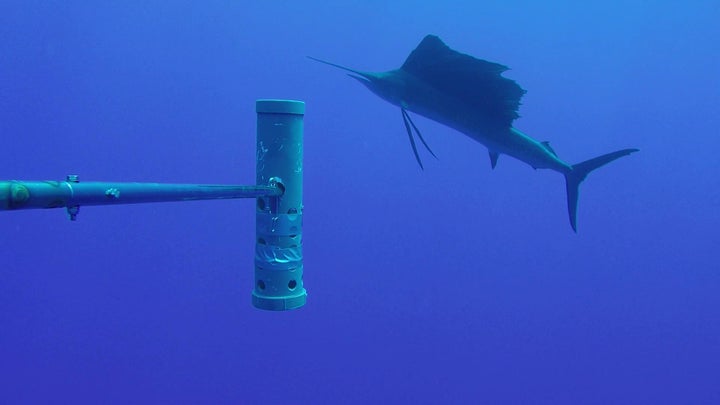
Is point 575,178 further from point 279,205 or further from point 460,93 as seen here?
point 279,205

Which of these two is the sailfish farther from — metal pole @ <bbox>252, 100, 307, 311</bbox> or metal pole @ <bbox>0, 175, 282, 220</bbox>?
metal pole @ <bbox>0, 175, 282, 220</bbox>

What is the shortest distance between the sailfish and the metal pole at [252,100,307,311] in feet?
4.37

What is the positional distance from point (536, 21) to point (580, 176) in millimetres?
10537

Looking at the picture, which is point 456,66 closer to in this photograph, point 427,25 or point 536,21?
point 427,25

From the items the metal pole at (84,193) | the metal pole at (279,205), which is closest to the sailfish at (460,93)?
the metal pole at (279,205)

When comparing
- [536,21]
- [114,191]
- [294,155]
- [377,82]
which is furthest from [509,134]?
[536,21]

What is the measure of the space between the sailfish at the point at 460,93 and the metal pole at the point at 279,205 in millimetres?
1332

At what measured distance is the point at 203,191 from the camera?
1.20 meters

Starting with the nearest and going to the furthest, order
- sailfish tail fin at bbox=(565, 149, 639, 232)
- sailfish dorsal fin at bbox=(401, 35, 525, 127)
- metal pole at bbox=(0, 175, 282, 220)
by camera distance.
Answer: metal pole at bbox=(0, 175, 282, 220) → sailfish dorsal fin at bbox=(401, 35, 525, 127) → sailfish tail fin at bbox=(565, 149, 639, 232)

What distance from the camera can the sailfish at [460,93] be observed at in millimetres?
3047

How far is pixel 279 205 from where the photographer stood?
1.64 meters

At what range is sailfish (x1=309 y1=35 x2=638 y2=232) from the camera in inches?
120

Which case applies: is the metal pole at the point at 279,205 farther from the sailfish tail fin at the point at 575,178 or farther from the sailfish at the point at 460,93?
the sailfish tail fin at the point at 575,178

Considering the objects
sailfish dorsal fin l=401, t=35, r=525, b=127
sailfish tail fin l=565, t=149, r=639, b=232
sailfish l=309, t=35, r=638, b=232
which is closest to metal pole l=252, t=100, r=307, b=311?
sailfish l=309, t=35, r=638, b=232
